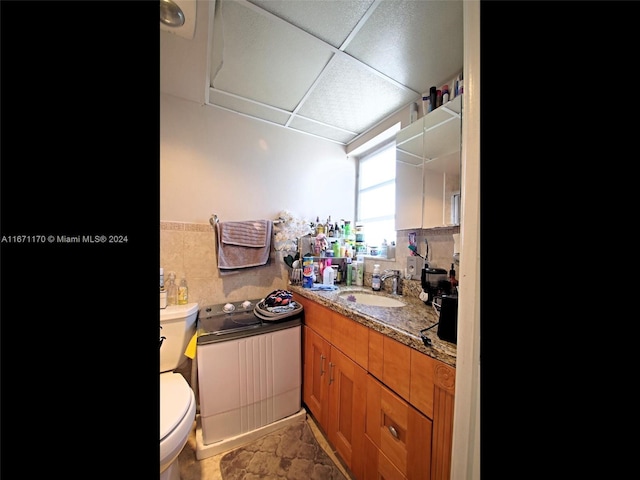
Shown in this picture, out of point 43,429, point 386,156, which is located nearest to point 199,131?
point 386,156

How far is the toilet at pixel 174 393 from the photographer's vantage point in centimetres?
84

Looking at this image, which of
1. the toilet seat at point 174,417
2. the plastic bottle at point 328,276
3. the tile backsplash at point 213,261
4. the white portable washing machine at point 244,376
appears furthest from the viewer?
the plastic bottle at point 328,276

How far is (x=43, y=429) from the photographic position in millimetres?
201

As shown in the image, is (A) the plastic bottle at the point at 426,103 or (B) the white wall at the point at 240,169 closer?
(A) the plastic bottle at the point at 426,103

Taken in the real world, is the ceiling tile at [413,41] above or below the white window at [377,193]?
above

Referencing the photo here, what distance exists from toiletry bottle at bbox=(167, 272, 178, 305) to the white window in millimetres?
1473

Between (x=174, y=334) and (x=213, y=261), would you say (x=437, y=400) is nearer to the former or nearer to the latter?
(x=174, y=334)

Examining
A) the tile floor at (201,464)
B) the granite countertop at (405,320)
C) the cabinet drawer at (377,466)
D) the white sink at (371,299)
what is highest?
the granite countertop at (405,320)

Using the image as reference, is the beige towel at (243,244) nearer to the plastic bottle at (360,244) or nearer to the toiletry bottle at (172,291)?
the toiletry bottle at (172,291)

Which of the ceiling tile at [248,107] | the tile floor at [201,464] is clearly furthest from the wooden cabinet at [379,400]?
the ceiling tile at [248,107]

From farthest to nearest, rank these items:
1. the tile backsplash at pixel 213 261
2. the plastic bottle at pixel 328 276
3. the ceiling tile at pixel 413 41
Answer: the plastic bottle at pixel 328 276, the tile backsplash at pixel 213 261, the ceiling tile at pixel 413 41
